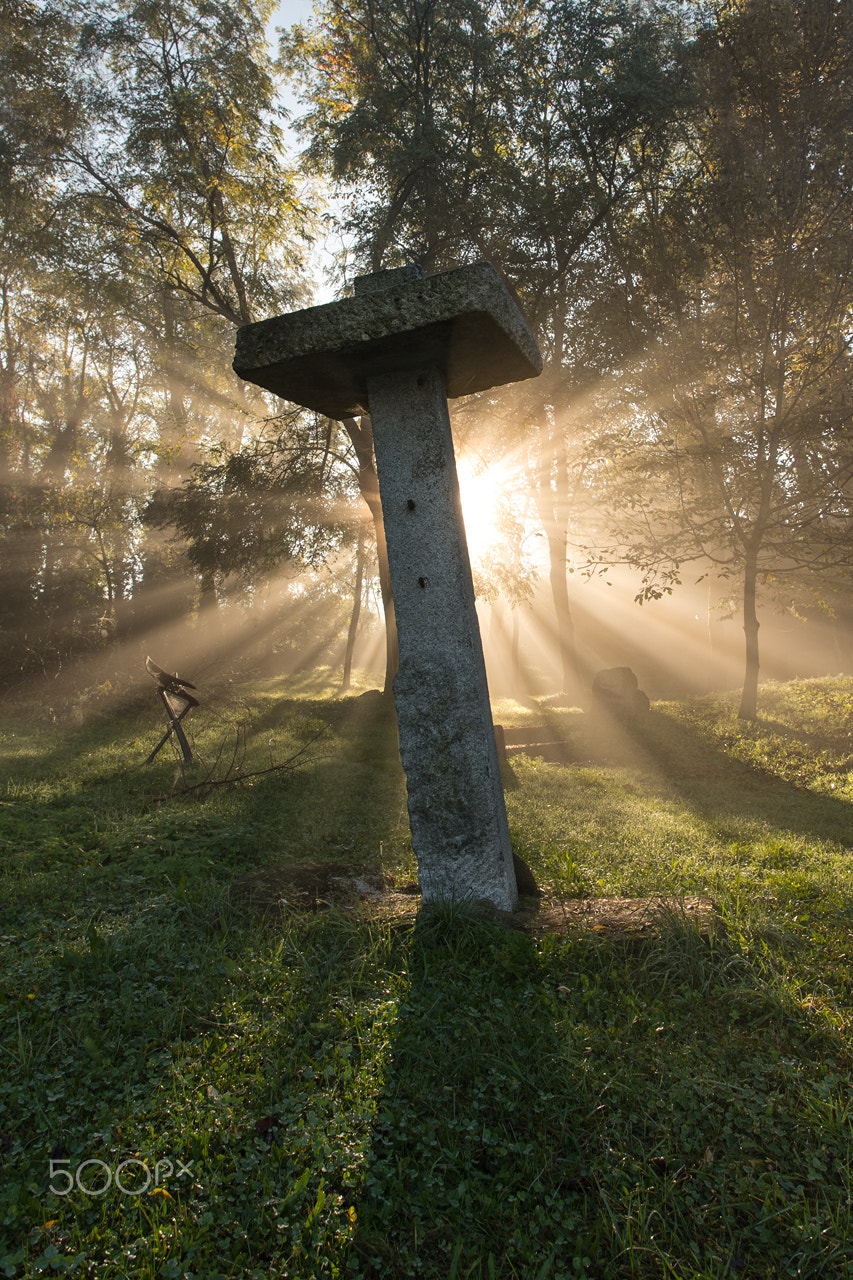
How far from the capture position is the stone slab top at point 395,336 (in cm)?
354

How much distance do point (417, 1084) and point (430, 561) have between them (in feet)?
8.81

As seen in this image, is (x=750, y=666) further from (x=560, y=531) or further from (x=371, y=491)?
(x=371, y=491)

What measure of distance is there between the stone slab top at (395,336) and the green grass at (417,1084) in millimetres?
3327

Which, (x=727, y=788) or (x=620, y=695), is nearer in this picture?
(x=727, y=788)

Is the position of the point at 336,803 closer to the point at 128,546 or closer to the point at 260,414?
the point at 260,414

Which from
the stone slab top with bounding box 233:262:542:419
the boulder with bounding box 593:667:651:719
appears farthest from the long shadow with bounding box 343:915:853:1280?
the boulder with bounding box 593:667:651:719

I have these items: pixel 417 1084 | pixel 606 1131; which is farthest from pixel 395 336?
pixel 606 1131

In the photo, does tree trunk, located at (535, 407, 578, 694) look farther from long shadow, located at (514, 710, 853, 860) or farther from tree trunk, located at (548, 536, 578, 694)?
long shadow, located at (514, 710, 853, 860)

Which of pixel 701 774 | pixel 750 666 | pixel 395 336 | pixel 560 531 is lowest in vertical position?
pixel 701 774

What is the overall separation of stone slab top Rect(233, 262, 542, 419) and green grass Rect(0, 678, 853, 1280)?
333 centimetres

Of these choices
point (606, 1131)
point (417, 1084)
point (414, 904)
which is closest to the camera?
point (606, 1131)

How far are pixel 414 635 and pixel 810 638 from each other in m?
27.9

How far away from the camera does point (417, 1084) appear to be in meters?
2.47

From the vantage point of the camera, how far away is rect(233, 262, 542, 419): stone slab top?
354cm
